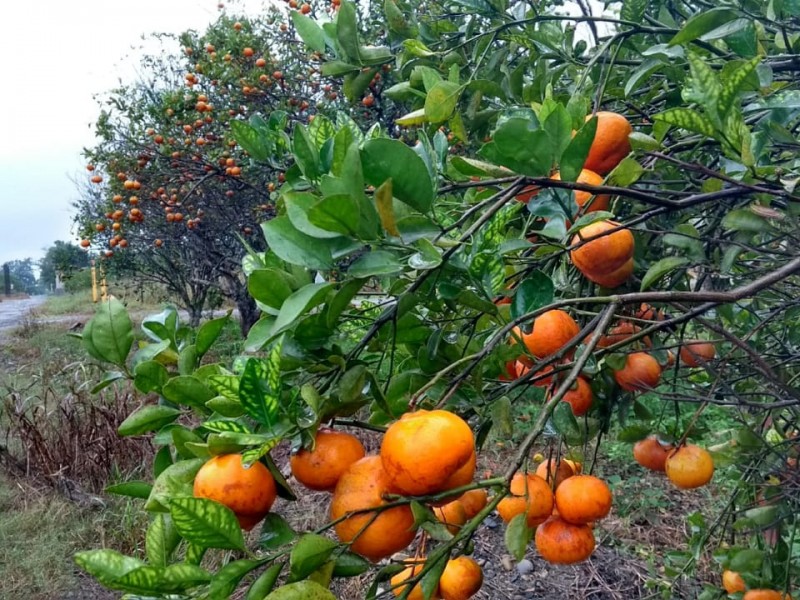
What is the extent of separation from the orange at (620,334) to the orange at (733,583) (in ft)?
1.99

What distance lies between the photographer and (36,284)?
2745 centimetres

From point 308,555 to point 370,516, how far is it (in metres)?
0.07

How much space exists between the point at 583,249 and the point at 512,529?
0.37 meters

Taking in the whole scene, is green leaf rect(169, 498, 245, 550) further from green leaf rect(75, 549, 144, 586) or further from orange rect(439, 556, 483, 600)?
orange rect(439, 556, 483, 600)

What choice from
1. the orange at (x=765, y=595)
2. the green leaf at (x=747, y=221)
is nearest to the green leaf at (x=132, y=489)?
the green leaf at (x=747, y=221)

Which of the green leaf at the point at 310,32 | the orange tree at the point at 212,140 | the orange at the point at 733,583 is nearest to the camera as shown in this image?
the green leaf at the point at 310,32

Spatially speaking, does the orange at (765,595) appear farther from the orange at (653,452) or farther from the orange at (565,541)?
the orange at (565,541)

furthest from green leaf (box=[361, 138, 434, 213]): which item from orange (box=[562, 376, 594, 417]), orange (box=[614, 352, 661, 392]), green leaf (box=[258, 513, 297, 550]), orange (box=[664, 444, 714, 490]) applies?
orange (box=[664, 444, 714, 490])

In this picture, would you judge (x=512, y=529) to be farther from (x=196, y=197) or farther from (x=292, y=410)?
(x=196, y=197)

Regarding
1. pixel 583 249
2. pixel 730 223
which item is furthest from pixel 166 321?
pixel 730 223

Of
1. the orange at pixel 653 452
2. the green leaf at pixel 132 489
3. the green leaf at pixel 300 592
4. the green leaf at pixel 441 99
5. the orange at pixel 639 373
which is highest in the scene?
the green leaf at pixel 441 99

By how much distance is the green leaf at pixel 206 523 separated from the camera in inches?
17.3

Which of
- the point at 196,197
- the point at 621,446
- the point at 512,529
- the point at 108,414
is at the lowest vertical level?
the point at 621,446

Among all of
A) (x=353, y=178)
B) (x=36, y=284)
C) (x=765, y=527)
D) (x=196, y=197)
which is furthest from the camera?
(x=36, y=284)
